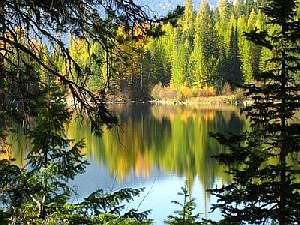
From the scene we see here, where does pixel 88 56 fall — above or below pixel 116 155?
above

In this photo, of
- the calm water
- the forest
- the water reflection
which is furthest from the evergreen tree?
the water reflection

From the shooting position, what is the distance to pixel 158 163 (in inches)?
1028

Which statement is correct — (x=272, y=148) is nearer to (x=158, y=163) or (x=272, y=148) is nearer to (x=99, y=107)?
(x=99, y=107)

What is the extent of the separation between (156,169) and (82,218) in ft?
66.6

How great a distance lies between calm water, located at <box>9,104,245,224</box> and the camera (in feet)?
60.0

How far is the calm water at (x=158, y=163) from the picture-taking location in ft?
60.0

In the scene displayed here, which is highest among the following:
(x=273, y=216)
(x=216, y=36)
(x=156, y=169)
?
(x=216, y=36)

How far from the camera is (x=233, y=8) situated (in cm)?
9256

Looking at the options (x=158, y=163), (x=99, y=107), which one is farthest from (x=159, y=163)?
(x=99, y=107)

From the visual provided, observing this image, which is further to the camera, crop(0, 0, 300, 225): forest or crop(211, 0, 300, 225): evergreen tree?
crop(211, 0, 300, 225): evergreen tree

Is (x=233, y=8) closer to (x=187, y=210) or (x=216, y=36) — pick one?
(x=216, y=36)

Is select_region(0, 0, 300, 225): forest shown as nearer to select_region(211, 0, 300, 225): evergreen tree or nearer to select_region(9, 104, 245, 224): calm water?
select_region(211, 0, 300, 225): evergreen tree

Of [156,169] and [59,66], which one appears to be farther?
[156,169]

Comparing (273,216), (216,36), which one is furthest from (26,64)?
(216,36)
